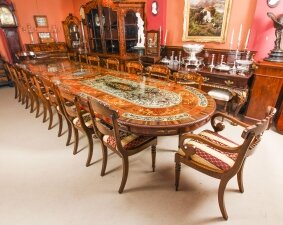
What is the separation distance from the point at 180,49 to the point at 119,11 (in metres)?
1.48

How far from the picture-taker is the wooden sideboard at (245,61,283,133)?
A: 2.42 meters

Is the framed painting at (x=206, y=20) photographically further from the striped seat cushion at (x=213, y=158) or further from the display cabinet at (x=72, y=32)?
the display cabinet at (x=72, y=32)

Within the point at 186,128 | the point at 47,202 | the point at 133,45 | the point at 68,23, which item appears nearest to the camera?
the point at 186,128

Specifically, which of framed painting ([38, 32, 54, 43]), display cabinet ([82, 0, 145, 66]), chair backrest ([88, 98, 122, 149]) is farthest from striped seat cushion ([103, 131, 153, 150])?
framed painting ([38, 32, 54, 43])

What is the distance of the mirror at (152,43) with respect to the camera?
341cm

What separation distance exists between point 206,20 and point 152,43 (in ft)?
3.34

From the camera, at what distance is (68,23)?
197 inches

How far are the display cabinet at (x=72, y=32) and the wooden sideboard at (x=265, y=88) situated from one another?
4.46 meters

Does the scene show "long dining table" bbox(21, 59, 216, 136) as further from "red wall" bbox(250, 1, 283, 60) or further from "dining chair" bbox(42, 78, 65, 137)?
"red wall" bbox(250, 1, 283, 60)

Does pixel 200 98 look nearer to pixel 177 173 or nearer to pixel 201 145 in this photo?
pixel 201 145

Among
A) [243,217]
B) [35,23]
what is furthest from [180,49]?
[35,23]

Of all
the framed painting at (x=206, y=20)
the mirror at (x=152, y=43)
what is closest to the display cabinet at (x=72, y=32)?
the mirror at (x=152, y=43)

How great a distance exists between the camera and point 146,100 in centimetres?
176

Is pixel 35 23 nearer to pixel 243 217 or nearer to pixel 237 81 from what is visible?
pixel 237 81
